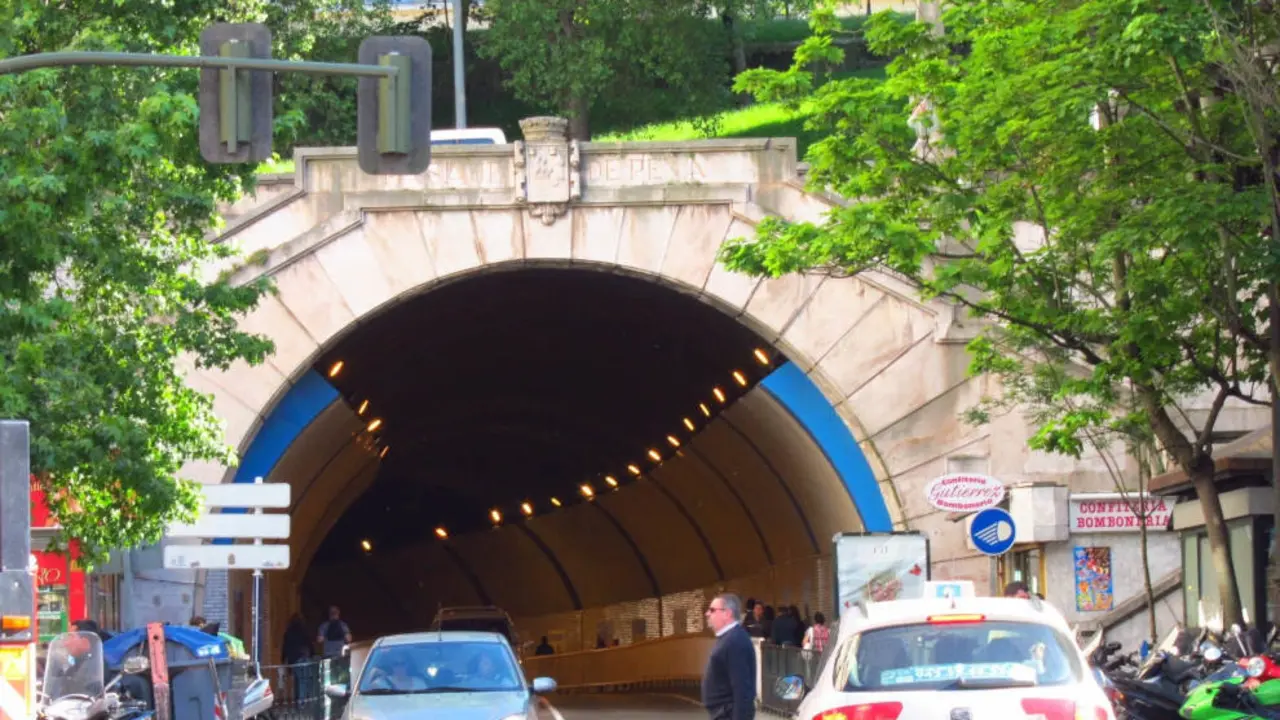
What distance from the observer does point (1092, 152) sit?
21.8 metres

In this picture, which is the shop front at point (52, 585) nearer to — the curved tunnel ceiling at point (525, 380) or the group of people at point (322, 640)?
the curved tunnel ceiling at point (525, 380)

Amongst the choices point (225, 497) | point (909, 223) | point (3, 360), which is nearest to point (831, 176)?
point (909, 223)

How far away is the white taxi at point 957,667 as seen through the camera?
11422 mm

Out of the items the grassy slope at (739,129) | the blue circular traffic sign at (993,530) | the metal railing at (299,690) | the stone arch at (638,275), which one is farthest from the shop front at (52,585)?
the grassy slope at (739,129)

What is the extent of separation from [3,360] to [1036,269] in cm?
1127

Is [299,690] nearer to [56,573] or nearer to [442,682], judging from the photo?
[56,573]

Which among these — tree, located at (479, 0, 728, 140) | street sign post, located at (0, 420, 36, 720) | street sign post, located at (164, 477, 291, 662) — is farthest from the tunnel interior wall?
street sign post, located at (0, 420, 36, 720)

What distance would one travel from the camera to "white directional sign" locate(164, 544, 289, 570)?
24.1 m

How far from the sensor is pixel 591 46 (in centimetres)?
6062

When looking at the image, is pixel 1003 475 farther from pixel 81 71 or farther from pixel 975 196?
pixel 81 71

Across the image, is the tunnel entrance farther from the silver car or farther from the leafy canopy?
the silver car

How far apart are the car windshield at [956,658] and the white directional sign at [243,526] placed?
13265mm

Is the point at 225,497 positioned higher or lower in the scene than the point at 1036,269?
lower

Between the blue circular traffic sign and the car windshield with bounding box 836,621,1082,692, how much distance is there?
1324cm
